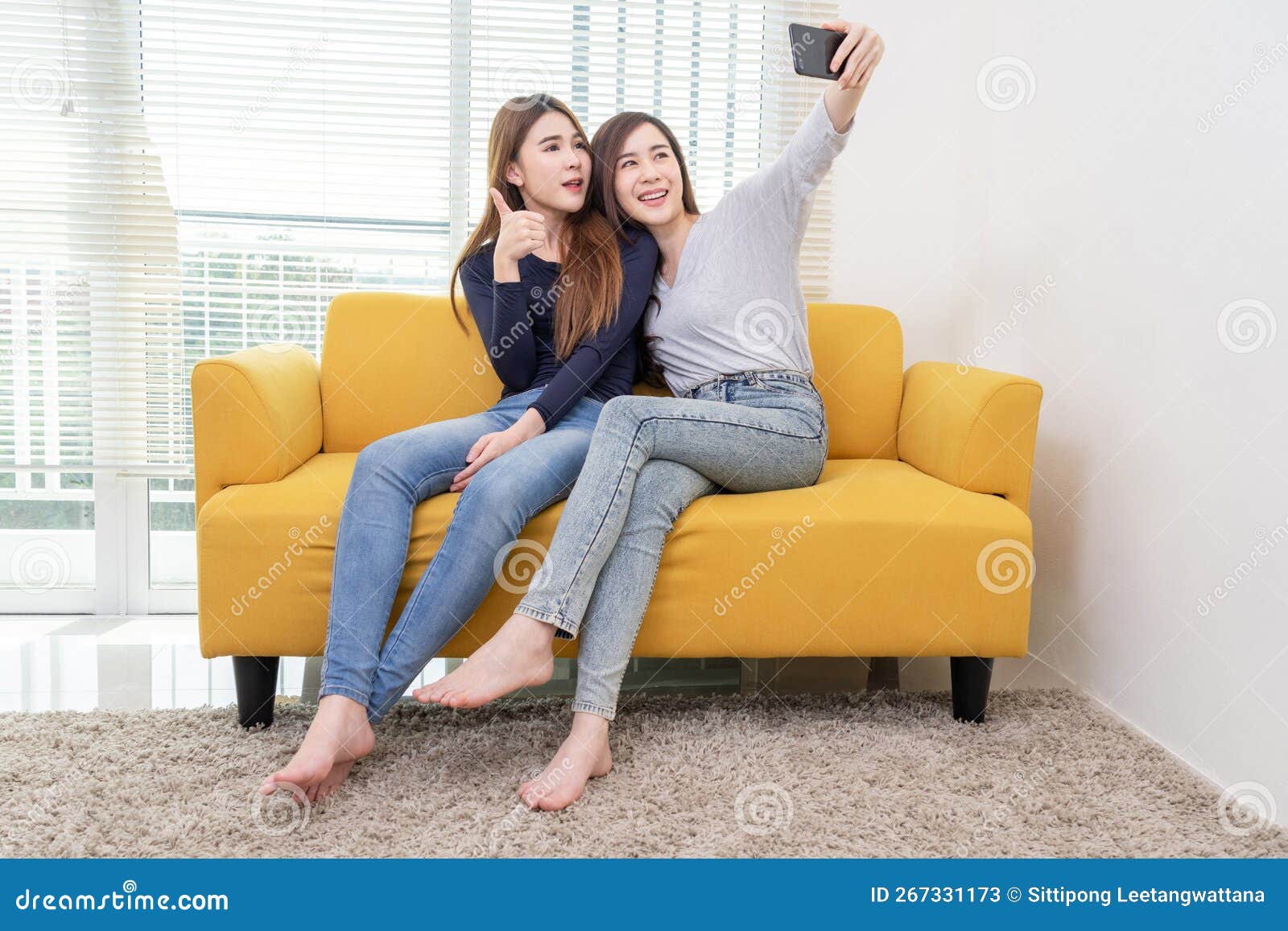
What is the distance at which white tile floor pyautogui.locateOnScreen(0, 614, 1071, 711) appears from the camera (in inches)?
73.0

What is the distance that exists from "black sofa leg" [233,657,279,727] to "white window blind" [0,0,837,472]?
1.04 metres

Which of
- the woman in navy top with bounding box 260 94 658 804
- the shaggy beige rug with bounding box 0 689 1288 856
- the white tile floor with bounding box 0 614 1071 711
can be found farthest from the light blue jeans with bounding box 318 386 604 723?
the white tile floor with bounding box 0 614 1071 711

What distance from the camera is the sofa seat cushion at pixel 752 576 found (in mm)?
1592

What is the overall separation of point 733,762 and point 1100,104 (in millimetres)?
1467

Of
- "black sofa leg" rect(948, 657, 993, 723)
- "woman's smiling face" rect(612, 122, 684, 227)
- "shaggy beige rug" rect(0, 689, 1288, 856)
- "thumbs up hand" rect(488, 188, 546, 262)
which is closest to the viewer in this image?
"shaggy beige rug" rect(0, 689, 1288, 856)

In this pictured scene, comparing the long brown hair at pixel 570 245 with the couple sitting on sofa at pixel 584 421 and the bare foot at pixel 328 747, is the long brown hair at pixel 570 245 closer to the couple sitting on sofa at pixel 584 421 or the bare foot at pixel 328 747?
the couple sitting on sofa at pixel 584 421

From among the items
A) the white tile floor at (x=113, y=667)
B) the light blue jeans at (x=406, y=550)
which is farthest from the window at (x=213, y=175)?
the light blue jeans at (x=406, y=550)

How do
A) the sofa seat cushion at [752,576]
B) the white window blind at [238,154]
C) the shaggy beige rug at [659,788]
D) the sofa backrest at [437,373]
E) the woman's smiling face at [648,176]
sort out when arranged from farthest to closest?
the white window blind at [238,154] < the sofa backrest at [437,373] < the woman's smiling face at [648,176] < the sofa seat cushion at [752,576] < the shaggy beige rug at [659,788]

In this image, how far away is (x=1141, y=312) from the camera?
68.3 inches

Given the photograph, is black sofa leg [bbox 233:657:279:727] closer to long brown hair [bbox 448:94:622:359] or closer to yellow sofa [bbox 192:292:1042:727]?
yellow sofa [bbox 192:292:1042:727]

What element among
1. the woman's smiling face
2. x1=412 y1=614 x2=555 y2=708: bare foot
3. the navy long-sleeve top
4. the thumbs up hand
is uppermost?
the woman's smiling face

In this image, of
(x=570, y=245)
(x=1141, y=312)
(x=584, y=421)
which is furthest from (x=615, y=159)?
(x=1141, y=312)

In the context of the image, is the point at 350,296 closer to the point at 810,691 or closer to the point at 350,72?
the point at 350,72

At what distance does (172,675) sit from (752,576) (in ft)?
4.21
